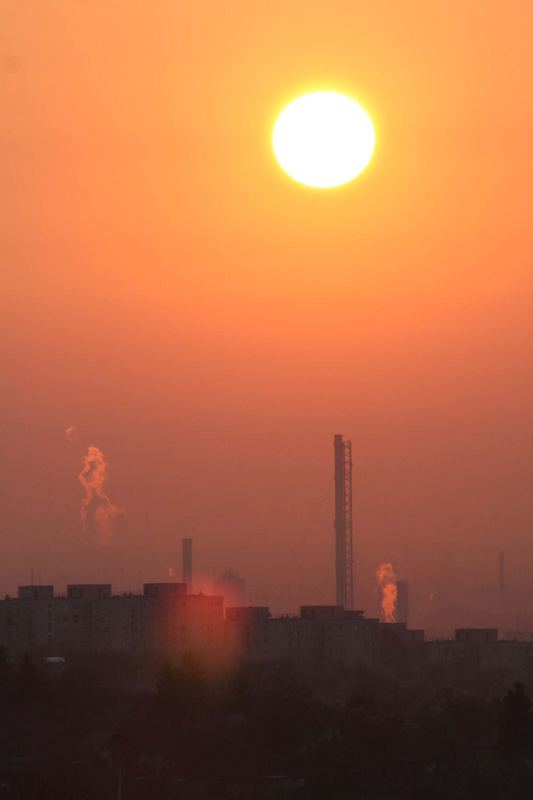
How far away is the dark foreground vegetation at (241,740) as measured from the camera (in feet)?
228

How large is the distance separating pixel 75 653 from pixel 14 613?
6.50m

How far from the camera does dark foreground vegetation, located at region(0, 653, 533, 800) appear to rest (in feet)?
228

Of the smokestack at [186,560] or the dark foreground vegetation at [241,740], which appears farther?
the smokestack at [186,560]

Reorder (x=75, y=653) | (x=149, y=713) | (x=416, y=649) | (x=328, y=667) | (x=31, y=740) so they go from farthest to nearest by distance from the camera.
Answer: (x=416, y=649), (x=328, y=667), (x=75, y=653), (x=149, y=713), (x=31, y=740)

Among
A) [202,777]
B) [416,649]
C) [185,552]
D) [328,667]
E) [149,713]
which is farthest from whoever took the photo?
[185,552]

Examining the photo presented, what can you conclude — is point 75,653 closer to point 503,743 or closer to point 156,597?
point 156,597

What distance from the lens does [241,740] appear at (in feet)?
272

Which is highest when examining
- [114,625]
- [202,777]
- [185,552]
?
[185,552]

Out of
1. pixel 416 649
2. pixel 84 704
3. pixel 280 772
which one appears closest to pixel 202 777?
pixel 280 772

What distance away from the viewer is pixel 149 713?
297 ft

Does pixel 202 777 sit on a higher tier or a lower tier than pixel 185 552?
lower

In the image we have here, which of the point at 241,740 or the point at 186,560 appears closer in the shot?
the point at 241,740

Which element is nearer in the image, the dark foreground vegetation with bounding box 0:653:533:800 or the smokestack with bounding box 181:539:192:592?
the dark foreground vegetation with bounding box 0:653:533:800

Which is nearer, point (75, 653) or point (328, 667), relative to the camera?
point (75, 653)
